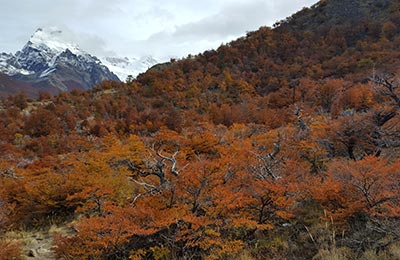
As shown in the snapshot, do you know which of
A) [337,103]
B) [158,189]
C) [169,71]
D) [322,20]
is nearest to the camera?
[158,189]

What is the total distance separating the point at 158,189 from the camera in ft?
29.2

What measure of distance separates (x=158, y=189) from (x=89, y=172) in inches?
243

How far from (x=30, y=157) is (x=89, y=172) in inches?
579

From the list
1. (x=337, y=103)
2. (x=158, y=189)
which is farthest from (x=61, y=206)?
(x=337, y=103)

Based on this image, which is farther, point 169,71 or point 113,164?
point 169,71

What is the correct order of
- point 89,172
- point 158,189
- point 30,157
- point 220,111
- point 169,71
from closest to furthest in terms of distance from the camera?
point 158,189 → point 89,172 → point 30,157 → point 220,111 → point 169,71

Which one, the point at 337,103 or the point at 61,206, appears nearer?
the point at 61,206

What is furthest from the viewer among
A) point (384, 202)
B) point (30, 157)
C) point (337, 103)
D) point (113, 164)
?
point (337, 103)

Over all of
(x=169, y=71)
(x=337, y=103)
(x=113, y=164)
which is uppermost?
(x=169, y=71)

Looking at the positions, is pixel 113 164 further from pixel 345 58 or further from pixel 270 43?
pixel 270 43

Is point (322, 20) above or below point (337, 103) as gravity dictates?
above

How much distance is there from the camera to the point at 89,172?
1400cm

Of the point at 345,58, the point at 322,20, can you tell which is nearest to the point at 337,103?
the point at 345,58

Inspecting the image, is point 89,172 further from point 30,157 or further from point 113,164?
point 30,157
